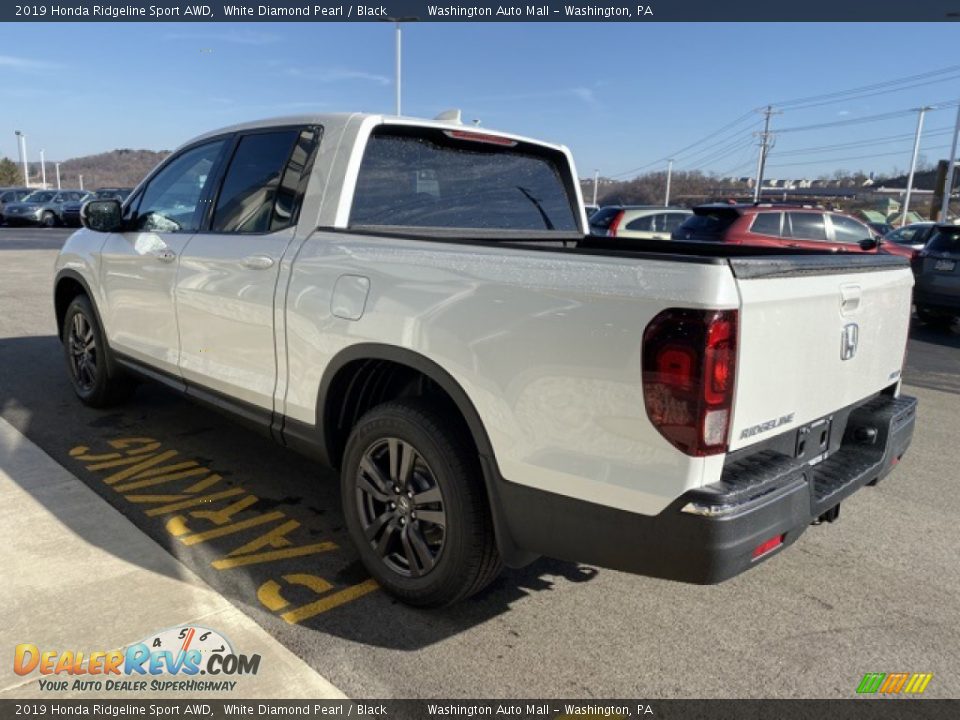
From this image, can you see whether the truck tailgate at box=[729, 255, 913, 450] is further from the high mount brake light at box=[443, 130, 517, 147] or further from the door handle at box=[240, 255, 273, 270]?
the door handle at box=[240, 255, 273, 270]

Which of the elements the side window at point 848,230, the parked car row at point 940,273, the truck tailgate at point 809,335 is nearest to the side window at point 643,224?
the side window at point 848,230

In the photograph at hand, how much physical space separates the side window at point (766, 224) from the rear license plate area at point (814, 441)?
9131mm

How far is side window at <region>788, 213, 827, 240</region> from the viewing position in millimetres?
11438

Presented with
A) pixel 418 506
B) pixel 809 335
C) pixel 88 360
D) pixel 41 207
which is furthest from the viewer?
pixel 41 207

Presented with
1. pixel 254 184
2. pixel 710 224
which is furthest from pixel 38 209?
pixel 254 184

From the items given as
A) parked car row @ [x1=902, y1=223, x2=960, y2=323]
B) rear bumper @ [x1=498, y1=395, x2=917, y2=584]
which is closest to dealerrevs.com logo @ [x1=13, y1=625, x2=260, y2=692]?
rear bumper @ [x1=498, y1=395, x2=917, y2=584]

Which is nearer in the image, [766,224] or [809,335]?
[809,335]

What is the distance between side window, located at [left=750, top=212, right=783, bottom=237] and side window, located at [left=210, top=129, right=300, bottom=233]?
30.0 feet

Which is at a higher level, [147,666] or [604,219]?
[604,219]

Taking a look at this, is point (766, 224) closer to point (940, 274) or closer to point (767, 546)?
point (940, 274)

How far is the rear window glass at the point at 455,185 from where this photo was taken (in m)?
3.34

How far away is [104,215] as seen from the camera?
4.57m

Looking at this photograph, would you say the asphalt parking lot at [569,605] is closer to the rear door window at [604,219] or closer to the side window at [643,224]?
the rear door window at [604,219]

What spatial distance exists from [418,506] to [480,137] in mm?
1987
